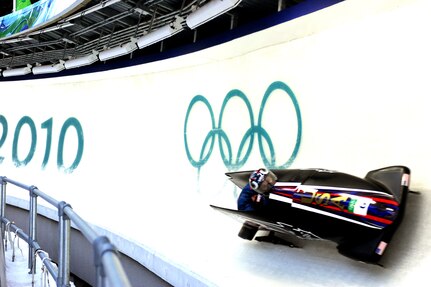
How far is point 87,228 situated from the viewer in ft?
5.54

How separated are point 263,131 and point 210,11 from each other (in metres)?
1.28

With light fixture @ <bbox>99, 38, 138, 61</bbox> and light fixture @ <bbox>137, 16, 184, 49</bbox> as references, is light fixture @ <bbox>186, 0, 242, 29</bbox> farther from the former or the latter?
light fixture @ <bbox>99, 38, 138, 61</bbox>

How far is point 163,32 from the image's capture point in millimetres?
5688

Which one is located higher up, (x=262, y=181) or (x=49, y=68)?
(x=49, y=68)

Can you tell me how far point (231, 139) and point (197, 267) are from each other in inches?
63.4

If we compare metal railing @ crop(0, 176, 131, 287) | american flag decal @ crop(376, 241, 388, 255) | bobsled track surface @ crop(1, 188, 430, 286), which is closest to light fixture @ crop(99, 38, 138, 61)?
bobsled track surface @ crop(1, 188, 430, 286)

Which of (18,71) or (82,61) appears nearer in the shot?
(82,61)

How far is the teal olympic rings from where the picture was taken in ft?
14.9

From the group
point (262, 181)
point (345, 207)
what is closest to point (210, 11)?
point (262, 181)

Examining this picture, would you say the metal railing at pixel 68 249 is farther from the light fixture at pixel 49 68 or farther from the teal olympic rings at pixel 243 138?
the light fixture at pixel 49 68

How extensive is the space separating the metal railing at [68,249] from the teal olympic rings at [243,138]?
87.2 inches

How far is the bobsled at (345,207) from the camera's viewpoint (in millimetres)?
2982

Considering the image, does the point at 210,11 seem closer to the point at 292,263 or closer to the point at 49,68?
the point at 292,263

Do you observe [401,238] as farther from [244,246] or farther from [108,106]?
[108,106]
